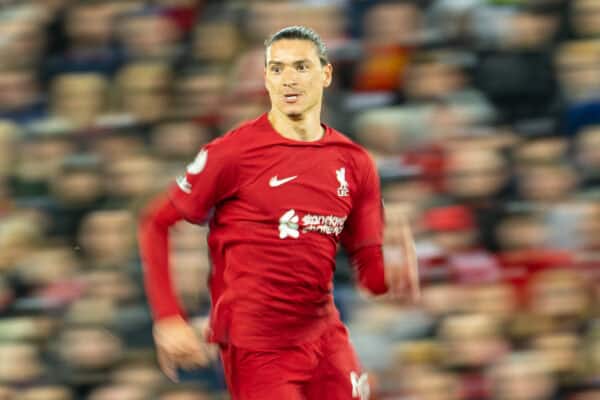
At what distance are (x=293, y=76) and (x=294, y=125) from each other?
0.16 m

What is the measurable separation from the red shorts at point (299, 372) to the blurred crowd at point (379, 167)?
157 centimetres

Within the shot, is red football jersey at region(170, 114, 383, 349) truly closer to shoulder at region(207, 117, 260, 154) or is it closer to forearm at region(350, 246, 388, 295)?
shoulder at region(207, 117, 260, 154)

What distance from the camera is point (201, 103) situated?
24.4ft

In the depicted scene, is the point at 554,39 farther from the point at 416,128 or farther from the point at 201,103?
the point at 201,103

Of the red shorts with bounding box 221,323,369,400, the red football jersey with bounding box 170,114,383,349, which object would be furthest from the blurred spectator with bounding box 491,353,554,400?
the red football jersey with bounding box 170,114,383,349

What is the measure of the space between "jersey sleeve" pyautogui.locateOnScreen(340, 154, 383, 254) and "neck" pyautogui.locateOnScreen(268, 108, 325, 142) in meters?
0.21

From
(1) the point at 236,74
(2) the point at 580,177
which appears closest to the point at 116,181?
(1) the point at 236,74

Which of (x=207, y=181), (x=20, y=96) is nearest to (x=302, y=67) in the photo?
(x=207, y=181)

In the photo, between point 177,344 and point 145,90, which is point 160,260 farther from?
point 145,90

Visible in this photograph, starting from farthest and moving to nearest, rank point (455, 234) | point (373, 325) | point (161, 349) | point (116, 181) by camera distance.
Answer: point (116, 181) < point (455, 234) < point (373, 325) < point (161, 349)

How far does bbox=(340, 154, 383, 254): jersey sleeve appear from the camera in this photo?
179 inches

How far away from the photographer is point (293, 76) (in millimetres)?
4383

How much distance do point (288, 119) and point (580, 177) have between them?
274 centimetres

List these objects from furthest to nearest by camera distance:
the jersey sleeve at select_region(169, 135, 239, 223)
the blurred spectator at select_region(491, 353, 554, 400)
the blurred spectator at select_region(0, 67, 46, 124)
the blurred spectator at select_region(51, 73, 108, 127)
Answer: the blurred spectator at select_region(0, 67, 46, 124), the blurred spectator at select_region(51, 73, 108, 127), the blurred spectator at select_region(491, 353, 554, 400), the jersey sleeve at select_region(169, 135, 239, 223)
